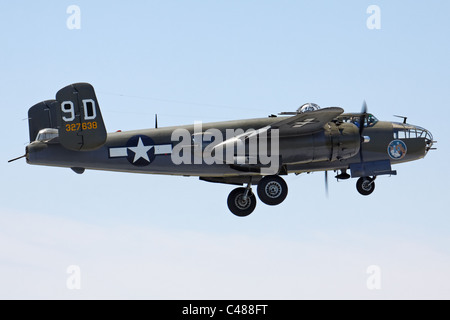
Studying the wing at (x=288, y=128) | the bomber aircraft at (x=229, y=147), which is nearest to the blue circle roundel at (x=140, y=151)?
the bomber aircraft at (x=229, y=147)

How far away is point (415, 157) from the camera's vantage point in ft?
98.5

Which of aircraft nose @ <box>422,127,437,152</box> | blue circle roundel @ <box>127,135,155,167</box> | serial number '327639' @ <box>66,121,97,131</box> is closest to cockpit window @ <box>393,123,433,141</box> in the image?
aircraft nose @ <box>422,127,437,152</box>

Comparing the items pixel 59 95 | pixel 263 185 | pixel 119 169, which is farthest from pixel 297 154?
pixel 59 95

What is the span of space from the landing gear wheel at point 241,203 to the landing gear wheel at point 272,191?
1.49m

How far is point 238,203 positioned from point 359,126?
14.9 feet

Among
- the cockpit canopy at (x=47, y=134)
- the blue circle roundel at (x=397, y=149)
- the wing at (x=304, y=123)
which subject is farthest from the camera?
the blue circle roundel at (x=397, y=149)

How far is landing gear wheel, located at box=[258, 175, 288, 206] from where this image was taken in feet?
89.5

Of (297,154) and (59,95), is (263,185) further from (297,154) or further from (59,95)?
(59,95)

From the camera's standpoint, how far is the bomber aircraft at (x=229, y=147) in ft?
88.0

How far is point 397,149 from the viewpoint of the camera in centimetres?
2944

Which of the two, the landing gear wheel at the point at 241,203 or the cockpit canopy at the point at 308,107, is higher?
the cockpit canopy at the point at 308,107
